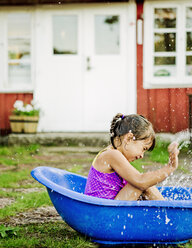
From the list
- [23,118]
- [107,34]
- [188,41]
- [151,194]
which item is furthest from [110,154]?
[188,41]

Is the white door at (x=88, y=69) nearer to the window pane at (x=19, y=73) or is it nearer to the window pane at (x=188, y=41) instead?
the window pane at (x=19, y=73)

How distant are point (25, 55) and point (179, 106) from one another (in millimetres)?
3007

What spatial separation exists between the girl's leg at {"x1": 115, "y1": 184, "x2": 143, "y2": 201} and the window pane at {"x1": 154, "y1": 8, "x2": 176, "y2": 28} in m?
5.80

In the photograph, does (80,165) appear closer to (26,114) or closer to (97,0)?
(26,114)

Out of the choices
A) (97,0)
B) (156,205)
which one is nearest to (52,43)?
(97,0)

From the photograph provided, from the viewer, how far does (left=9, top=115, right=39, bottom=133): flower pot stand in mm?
7750

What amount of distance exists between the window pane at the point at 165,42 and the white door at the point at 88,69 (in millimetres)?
438

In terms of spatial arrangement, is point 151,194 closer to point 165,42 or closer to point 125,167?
point 125,167

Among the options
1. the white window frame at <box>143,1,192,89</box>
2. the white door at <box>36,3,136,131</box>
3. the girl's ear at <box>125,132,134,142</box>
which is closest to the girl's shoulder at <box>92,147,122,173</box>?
the girl's ear at <box>125,132,134,142</box>

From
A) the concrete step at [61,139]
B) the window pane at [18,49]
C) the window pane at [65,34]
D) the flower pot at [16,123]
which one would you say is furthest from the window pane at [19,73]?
the concrete step at [61,139]

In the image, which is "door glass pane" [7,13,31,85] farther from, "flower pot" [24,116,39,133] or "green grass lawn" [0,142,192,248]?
"green grass lawn" [0,142,192,248]

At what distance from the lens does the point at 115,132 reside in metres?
2.99

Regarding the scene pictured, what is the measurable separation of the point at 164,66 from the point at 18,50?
8.97 feet

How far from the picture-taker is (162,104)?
8102mm
